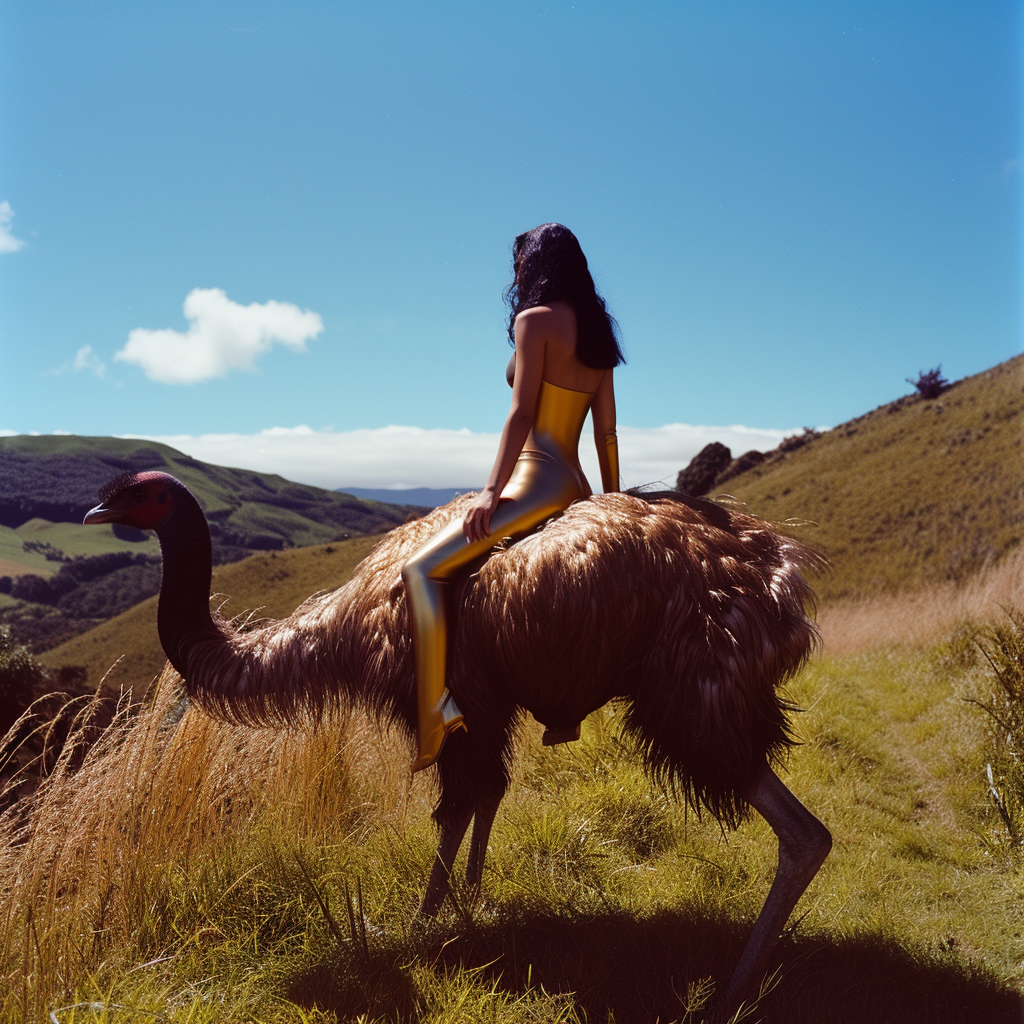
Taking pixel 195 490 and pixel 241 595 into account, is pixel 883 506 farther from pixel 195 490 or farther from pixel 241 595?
pixel 195 490

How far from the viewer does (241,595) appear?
4272 cm

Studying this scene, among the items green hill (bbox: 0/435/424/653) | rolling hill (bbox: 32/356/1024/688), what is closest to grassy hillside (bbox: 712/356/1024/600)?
rolling hill (bbox: 32/356/1024/688)

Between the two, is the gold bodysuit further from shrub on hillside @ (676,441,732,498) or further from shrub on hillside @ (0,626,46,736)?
shrub on hillside @ (676,441,732,498)

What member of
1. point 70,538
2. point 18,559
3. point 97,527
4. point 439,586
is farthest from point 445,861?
point 70,538

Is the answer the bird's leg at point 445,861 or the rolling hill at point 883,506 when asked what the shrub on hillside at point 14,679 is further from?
the rolling hill at point 883,506

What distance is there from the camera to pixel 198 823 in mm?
4078

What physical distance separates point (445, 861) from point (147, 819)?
5.46 feet

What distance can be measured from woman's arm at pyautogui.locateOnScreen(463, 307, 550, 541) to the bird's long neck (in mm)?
1263

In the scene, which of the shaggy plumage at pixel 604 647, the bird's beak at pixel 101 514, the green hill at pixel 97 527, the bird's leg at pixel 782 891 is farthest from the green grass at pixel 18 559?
the bird's leg at pixel 782 891

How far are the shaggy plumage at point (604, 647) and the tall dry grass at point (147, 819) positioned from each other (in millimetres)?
455

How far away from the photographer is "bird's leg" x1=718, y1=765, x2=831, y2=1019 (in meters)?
2.75

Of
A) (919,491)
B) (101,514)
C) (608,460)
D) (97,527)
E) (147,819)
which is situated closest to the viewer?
(101,514)

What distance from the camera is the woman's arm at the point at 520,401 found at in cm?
304

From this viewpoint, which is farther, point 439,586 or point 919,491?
point 919,491
